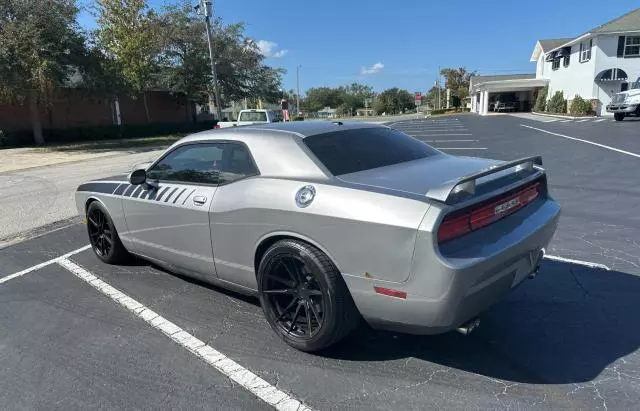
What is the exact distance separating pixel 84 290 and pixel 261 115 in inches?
787

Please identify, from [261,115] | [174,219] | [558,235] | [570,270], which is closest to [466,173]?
[570,270]

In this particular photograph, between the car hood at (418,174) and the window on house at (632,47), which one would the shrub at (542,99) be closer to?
the window on house at (632,47)

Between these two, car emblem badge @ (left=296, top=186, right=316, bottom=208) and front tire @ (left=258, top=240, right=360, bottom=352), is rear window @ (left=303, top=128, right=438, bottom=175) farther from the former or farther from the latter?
front tire @ (left=258, top=240, right=360, bottom=352)

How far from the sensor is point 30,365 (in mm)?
3215

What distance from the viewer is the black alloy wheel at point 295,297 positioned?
10.1ft

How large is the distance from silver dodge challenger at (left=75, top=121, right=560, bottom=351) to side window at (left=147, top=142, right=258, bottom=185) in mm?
12

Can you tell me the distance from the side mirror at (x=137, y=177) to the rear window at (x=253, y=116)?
1969 centimetres

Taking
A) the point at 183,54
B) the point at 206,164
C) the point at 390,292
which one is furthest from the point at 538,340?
the point at 183,54

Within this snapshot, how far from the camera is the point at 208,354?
3.27 metres

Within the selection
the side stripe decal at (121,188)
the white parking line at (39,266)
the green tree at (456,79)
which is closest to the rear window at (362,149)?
the side stripe decal at (121,188)

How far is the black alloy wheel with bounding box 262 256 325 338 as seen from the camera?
307 cm

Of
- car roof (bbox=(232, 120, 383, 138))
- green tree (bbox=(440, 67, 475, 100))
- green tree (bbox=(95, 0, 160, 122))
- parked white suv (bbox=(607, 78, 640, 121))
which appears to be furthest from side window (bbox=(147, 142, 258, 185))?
green tree (bbox=(440, 67, 475, 100))

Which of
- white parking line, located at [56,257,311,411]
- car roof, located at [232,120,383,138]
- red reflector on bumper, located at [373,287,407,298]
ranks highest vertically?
car roof, located at [232,120,383,138]

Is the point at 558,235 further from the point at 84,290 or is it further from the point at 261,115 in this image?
the point at 261,115
